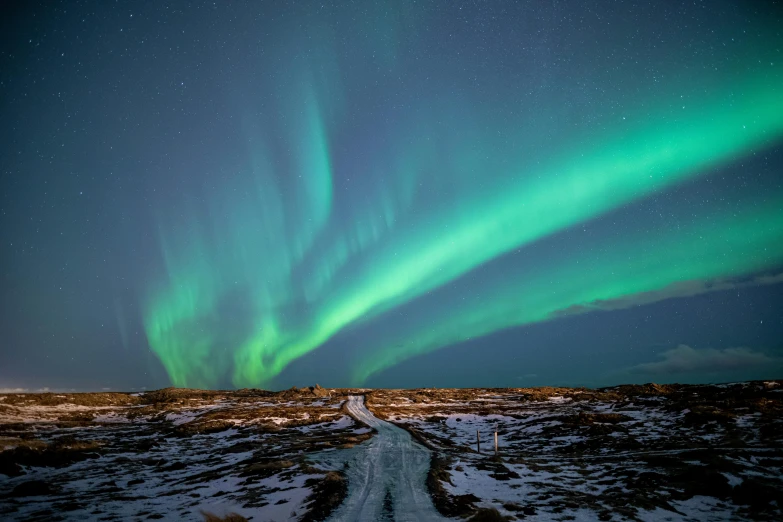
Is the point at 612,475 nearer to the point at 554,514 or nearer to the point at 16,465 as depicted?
the point at 554,514

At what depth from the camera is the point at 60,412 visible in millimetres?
85188

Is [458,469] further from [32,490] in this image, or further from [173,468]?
[32,490]

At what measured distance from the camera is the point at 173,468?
114ft

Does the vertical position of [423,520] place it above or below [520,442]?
above

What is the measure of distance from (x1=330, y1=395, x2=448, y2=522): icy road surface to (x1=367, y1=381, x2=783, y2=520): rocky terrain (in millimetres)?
1272

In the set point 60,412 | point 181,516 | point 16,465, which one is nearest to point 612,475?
point 181,516

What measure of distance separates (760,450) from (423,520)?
1154 inches

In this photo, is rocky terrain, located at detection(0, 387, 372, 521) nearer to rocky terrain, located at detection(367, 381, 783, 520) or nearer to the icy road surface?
the icy road surface


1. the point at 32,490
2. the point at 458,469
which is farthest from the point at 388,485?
the point at 32,490

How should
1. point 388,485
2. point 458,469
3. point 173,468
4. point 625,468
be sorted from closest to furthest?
1. point 388,485
2. point 625,468
3. point 458,469
4. point 173,468

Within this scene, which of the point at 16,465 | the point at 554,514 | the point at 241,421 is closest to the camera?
the point at 554,514

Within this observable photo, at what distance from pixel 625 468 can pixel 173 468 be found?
37.9 metres

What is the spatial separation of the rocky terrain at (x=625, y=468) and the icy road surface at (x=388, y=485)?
4.17 ft


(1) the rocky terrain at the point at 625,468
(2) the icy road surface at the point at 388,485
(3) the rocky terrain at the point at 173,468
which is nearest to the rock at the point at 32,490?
Answer: (3) the rocky terrain at the point at 173,468
